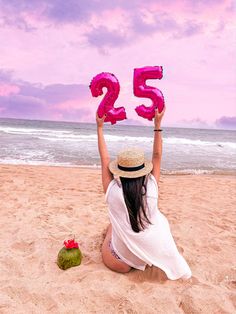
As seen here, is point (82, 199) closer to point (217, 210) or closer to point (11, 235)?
point (11, 235)

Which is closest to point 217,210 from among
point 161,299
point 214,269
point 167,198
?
point 167,198

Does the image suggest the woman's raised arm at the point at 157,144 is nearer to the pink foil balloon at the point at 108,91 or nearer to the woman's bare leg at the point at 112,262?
the pink foil balloon at the point at 108,91

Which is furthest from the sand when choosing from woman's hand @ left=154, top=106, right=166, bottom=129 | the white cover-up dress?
woman's hand @ left=154, top=106, right=166, bottom=129

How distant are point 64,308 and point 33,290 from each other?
403 millimetres

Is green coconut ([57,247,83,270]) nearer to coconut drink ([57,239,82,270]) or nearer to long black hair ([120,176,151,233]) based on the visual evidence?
coconut drink ([57,239,82,270])

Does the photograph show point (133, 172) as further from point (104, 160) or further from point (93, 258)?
point (93, 258)

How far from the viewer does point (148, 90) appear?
9.89 ft

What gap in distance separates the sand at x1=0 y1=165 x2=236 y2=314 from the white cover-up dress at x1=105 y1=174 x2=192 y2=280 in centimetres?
17

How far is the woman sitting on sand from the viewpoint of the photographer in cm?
267

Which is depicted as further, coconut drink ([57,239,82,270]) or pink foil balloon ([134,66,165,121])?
coconut drink ([57,239,82,270])

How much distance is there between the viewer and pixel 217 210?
565 cm

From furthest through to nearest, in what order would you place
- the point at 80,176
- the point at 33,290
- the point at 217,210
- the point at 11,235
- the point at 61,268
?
the point at 80,176
the point at 217,210
the point at 11,235
the point at 61,268
the point at 33,290

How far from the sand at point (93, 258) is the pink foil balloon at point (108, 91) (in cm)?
157

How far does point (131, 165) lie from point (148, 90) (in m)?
0.82
